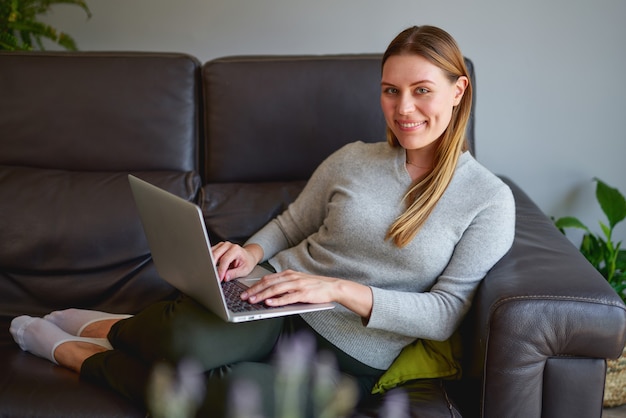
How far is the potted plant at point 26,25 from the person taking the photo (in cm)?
228

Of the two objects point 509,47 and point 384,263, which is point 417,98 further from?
point 509,47

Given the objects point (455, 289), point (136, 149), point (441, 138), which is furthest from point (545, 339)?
point (136, 149)

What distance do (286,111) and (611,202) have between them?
1001mm

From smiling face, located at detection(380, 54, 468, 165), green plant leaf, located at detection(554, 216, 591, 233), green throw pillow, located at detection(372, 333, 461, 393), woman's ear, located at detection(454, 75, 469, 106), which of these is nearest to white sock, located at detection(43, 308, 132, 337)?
green throw pillow, located at detection(372, 333, 461, 393)

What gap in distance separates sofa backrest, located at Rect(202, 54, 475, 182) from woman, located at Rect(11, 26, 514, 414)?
0.97ft

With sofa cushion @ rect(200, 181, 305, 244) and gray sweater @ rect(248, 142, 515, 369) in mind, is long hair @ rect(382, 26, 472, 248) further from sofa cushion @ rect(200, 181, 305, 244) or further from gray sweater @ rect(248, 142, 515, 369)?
sofa cushion @ rect(200, 181, 305, 244)

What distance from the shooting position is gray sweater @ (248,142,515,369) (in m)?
1.43

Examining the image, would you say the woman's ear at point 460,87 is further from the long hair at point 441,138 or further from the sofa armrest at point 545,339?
the sofa armrest at point 545,339

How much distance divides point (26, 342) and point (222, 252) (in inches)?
19.4

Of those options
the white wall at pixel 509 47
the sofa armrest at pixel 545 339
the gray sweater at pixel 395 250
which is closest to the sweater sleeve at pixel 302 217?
the gray sweater at pixel 395 250

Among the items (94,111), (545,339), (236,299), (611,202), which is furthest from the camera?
(611,202)

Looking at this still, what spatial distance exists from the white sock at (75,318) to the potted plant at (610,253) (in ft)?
4.45

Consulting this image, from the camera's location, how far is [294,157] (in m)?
1.95

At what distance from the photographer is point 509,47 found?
2236 millimetres
